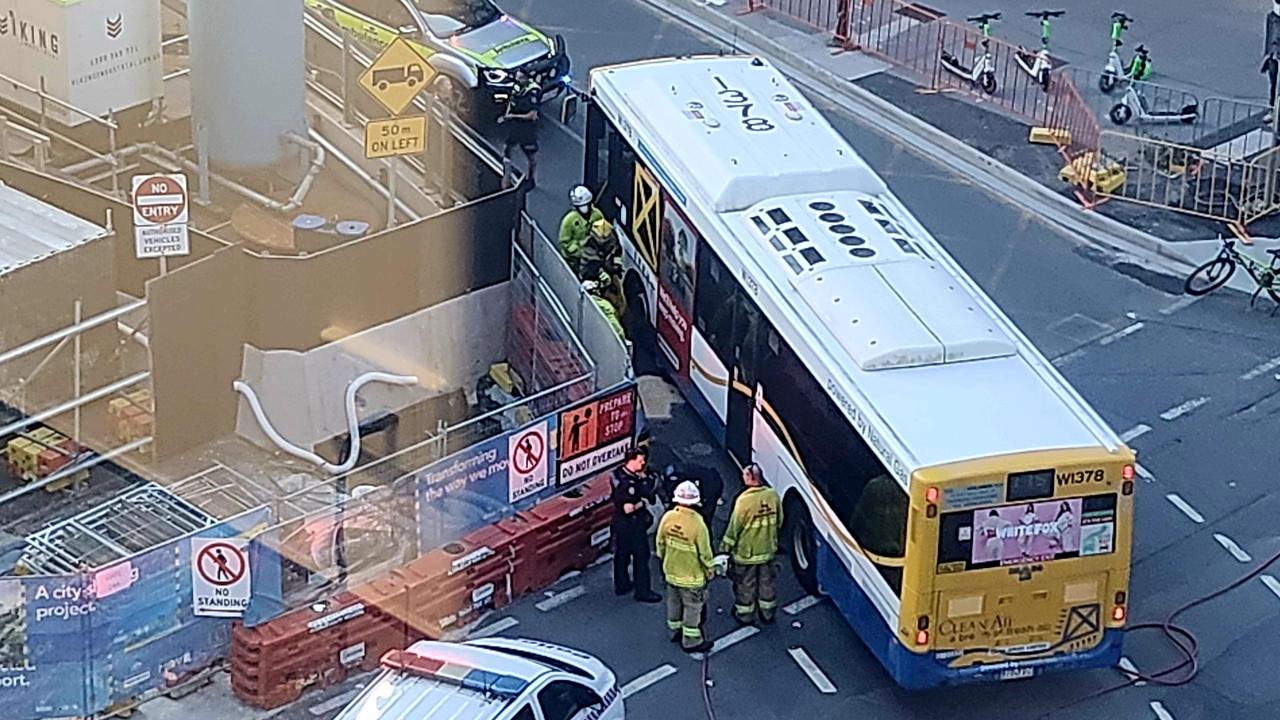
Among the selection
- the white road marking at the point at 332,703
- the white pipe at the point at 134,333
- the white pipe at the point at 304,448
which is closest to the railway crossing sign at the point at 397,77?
the white pipe at the point at 304,448

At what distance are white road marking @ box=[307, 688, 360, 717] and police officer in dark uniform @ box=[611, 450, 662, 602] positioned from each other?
243 cm

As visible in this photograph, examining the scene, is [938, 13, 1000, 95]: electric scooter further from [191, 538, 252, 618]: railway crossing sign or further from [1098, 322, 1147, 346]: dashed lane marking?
[191, 538, 252, 618]: railway crossing sign

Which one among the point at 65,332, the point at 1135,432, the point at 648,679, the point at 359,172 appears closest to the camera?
the point at 648,679

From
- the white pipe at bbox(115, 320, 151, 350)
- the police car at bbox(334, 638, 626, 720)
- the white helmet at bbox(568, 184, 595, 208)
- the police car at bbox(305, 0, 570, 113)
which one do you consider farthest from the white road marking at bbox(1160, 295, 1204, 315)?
the white pipe at bbox(115, 320, 151, 350)

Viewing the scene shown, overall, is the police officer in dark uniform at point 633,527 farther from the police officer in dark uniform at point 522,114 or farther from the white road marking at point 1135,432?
the police officer in dark uniform at point 522,114

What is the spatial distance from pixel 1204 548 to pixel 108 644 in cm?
897

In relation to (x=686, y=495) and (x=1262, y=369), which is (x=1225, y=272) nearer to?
(x=1262, y=369)

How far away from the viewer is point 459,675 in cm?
1453

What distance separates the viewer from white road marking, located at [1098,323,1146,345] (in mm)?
22594

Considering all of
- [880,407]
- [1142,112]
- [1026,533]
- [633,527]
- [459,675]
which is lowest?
[633,527]

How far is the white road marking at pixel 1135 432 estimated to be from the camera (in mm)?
20641

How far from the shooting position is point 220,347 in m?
19.2

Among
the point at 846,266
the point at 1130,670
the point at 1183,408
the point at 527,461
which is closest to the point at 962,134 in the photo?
the point at 1183,408

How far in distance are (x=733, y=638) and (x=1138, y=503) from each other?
4232 mm
